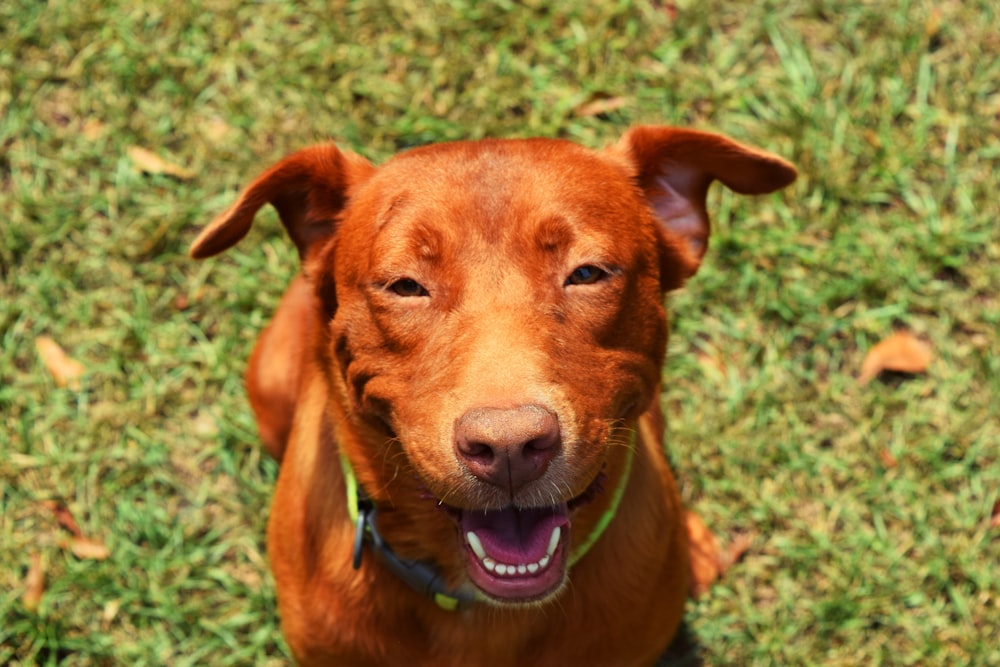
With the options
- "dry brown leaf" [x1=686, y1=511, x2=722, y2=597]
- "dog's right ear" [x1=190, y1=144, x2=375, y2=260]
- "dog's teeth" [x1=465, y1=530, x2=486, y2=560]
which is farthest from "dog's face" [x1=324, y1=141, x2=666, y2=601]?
"dry brown leaf" [x1=686, y1=511, x2=722, y2=597]

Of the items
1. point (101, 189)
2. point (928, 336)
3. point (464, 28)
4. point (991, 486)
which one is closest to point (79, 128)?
point (101, 189)

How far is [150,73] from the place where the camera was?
6.69m

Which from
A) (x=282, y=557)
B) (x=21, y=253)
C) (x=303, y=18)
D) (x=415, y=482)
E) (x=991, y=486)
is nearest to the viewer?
(x=415, y=482)

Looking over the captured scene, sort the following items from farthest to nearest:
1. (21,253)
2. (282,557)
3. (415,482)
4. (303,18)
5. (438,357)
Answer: (303,18) < (21,253) < (282,557) < (415,482) < (438,357)

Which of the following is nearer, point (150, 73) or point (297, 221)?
point (297, 221)

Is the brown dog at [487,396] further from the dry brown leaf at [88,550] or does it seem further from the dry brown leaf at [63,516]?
the dry brown leaf at [63,516]

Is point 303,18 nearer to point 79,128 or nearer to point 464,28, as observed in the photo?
point 464,28

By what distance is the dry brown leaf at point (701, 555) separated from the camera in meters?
5.70

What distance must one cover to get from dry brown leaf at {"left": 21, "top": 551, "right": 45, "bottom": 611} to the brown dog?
63.2 inches

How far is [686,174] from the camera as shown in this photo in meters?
4.29

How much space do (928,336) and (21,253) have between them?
15.8ft

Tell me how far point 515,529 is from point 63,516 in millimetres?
2977

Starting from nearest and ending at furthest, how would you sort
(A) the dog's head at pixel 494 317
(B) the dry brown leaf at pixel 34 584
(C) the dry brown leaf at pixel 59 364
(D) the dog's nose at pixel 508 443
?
(D) the dog's nose at pixel 508 443 → (A) the dog's head at pixel 494 317 → (B) the dry brown leaf at pixel 34 584 → (C) the dry brown leaf at pixel 59 364

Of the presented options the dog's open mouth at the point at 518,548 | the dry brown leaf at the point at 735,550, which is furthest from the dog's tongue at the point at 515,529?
the dry brown leaf at the point at 735,550
